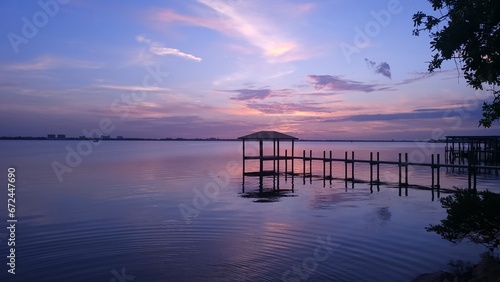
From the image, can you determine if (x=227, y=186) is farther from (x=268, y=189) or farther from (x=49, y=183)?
(x=49, y=183)

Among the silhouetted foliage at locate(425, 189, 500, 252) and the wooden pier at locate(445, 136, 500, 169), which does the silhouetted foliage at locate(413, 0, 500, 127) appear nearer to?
the silhouetted foliage at locate(425, 189, 500, 252)

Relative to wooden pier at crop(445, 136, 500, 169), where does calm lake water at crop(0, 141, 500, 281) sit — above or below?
below

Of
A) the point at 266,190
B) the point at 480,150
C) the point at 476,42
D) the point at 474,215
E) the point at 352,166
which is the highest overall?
the point at 476,42

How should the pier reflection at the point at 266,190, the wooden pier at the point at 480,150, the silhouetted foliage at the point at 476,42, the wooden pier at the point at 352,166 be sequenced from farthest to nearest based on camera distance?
the wooden pier at the point at 480,150 < the wooden pier at the point at 352,166 < the pier reflection at the point at 266,190 < the silhouetted foliage at the point at 476,42

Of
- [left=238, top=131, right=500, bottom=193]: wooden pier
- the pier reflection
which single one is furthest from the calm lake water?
[left=238, top=131, right=500, bottom=193]: wooden pier

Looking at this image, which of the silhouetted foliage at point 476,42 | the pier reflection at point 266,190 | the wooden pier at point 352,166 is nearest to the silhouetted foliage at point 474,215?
the silhouetted foliage at point 476,42

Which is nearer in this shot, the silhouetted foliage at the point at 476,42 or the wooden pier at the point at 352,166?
the silhouetted foliage at the point at 476,42

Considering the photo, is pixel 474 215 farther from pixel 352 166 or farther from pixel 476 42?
pixel 352 166

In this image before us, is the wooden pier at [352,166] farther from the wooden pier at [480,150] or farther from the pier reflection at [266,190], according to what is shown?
the wooden pier at [480,150]

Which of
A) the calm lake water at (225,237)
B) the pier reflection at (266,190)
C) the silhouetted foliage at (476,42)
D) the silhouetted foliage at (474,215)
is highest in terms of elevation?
the silhouetted foliage at (476,42)

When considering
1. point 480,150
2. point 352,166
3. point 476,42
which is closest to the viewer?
point 476,42

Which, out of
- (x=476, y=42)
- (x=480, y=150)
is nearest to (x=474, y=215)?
(x=476, y=42)

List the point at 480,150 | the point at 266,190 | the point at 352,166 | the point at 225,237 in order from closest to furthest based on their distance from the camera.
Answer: the point at 225,237 < the point at 266,190 < the point at 352,166 < the point at 480,150

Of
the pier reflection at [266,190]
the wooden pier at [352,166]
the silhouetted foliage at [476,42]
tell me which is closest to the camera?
the silhouetted foliage at [476,42]
